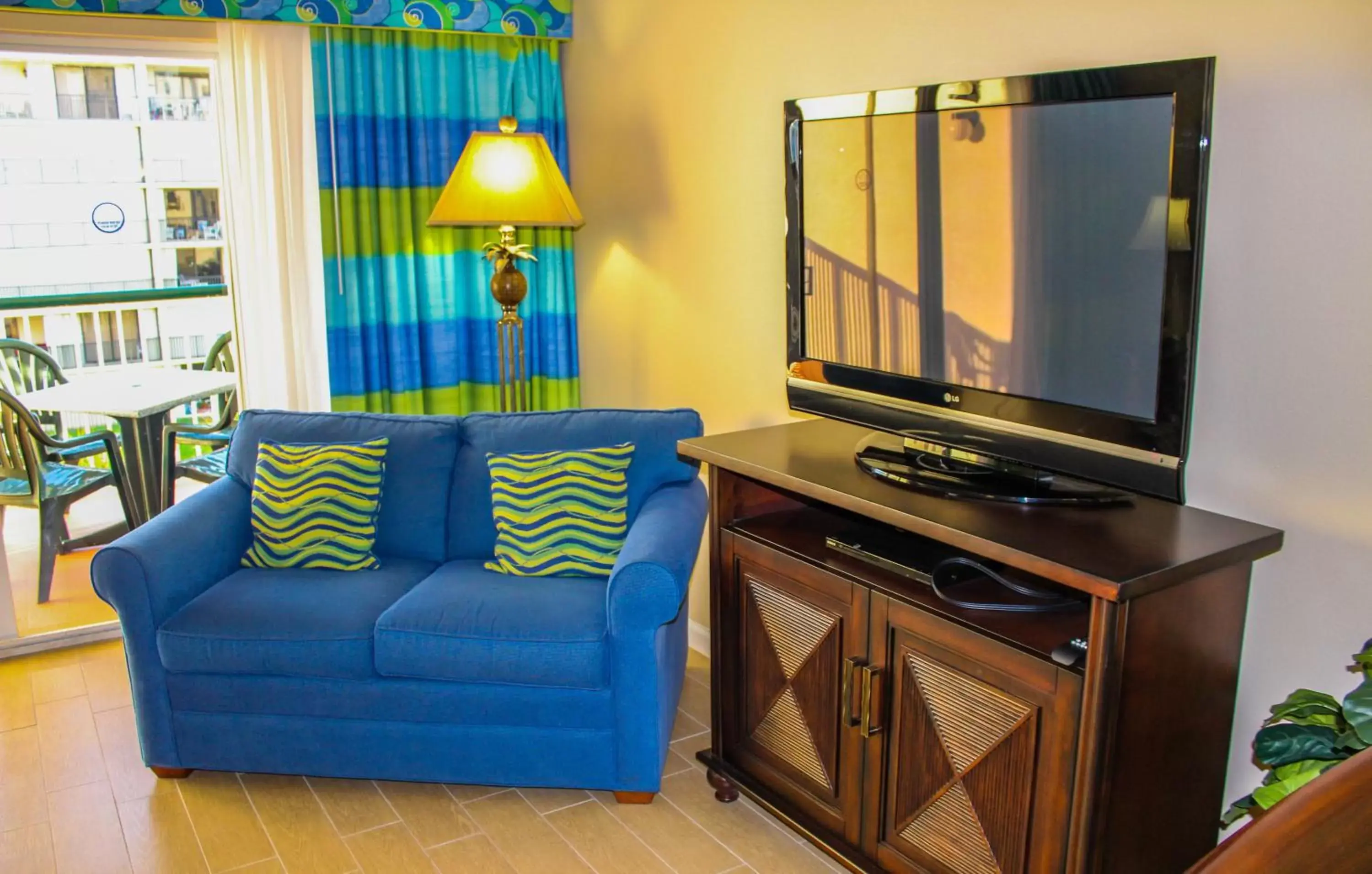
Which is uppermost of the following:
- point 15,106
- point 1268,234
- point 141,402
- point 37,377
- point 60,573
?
point 15,106

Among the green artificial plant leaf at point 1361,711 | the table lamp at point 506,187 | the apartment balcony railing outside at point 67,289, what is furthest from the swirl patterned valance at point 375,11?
the green artificial plant leaf at point 1361,711

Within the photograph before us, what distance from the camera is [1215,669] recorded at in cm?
199

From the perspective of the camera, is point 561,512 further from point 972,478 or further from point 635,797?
point 972,478

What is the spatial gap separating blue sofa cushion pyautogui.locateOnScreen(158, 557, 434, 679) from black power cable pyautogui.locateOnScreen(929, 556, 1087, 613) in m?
1.41

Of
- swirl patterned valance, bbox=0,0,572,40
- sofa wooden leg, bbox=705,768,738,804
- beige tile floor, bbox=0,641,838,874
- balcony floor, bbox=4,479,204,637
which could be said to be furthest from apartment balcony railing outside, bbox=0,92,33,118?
sofa wooden leg, bbox=705,768,738,804

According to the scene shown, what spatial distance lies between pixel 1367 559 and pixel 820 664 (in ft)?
3.50

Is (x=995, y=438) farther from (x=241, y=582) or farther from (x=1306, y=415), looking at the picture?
(x=241, y=582)

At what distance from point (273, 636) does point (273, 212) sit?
1.64 m

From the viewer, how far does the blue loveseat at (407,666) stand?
2.63 meters

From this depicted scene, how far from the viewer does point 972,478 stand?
2.26 metres

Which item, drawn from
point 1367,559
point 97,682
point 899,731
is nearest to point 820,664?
point 899,731

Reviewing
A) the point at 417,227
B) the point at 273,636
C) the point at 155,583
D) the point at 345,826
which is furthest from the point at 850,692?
the point at 417,227

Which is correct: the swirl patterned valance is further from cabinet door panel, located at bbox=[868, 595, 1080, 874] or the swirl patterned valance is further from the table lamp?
cabinet door panel, located at bbox=[868, 595, 1080, 874]

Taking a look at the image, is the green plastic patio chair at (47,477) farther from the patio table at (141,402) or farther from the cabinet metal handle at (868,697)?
the cabinet metal handle at (868,697)
